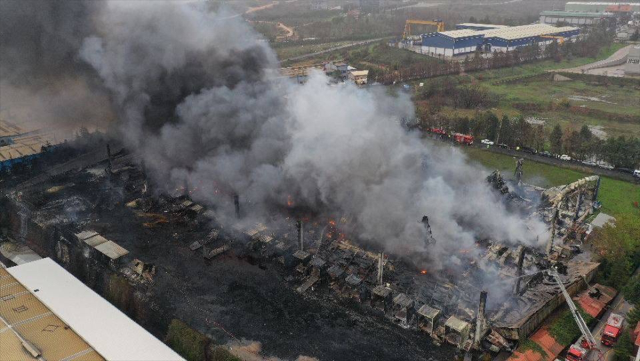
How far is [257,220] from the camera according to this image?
32.5 m

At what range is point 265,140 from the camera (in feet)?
114

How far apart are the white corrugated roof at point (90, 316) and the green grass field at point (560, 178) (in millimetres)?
29593

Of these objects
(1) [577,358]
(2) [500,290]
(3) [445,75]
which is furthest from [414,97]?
(1) [577,358]

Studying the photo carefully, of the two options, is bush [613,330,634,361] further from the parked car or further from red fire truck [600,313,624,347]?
the parked car

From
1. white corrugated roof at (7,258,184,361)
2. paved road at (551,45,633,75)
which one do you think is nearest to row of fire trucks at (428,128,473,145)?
white corrugated roof at (7,258,184,361)

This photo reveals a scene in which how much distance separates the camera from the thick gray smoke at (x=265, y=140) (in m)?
29.7

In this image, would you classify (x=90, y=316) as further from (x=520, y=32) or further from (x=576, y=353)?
(x=520, y=32)

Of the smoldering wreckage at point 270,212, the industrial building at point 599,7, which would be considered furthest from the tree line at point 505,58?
the industrial building at point 599,7

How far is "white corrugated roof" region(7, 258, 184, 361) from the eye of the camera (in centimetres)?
1939

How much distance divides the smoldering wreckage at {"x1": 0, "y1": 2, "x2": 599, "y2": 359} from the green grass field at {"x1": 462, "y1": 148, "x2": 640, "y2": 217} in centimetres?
223

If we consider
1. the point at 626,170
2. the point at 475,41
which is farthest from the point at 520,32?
the point at 626,170

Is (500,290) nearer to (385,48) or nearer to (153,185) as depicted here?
(153,185)

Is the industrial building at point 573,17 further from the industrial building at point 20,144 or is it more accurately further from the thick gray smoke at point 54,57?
the industrial building at point 20,144

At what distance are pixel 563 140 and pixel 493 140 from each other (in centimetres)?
606
